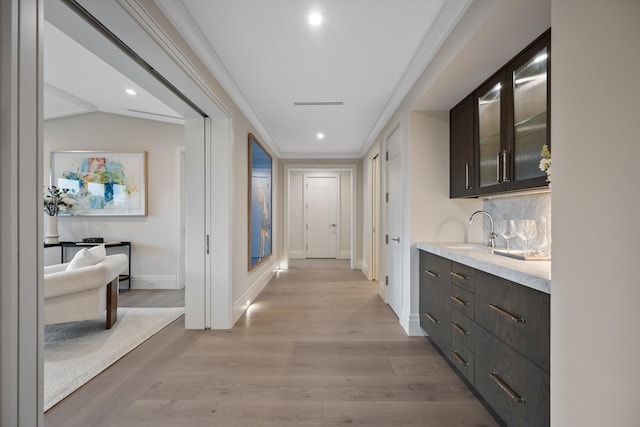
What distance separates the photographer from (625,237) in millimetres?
776

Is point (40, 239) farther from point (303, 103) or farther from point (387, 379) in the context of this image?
point (303, 103)

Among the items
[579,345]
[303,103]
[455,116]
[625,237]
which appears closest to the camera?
[625,237]

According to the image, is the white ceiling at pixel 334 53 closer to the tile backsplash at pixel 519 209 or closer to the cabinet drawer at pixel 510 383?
the tile backsplash at pixel 519 209

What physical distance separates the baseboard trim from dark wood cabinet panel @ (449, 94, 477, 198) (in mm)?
A: 4128

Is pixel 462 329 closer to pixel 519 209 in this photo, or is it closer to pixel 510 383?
pixel 510 383

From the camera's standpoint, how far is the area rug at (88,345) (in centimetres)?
199

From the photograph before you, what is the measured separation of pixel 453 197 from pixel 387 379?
1660 millimetres

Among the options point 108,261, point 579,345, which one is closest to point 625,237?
point 579,345

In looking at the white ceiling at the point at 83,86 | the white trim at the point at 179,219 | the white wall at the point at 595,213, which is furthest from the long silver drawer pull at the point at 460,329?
the white trim at the point at 179,219

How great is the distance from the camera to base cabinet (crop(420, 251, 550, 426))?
48.3 inches

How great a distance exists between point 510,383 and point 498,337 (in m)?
0.20

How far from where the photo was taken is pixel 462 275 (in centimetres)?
196

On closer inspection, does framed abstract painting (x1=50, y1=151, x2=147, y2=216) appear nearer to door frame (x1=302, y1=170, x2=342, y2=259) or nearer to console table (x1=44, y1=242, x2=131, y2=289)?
console table (x1=44, y1=242, x2=131, y2=289)

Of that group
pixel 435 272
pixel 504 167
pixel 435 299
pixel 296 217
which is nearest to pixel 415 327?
pixel 435 299
